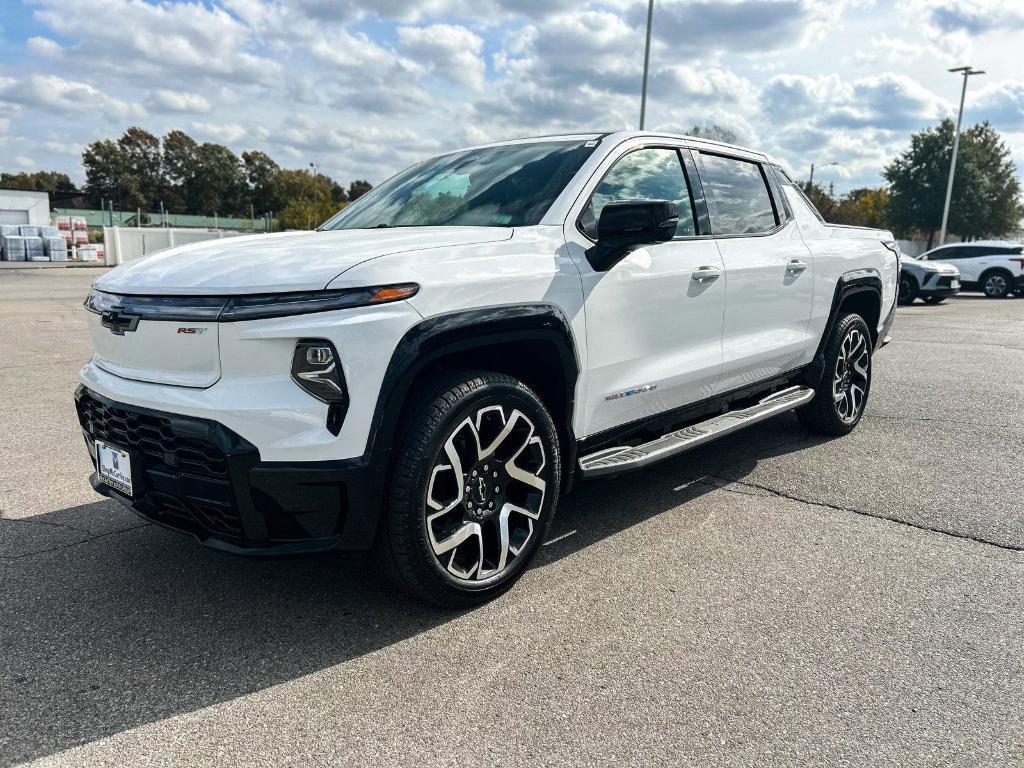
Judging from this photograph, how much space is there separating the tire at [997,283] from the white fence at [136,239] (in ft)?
97.5

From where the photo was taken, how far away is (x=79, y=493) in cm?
439

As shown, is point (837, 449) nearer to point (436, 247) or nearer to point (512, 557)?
point (512, 557)

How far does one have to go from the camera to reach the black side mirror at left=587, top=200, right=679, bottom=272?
125 inches

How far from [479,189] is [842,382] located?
3.26m

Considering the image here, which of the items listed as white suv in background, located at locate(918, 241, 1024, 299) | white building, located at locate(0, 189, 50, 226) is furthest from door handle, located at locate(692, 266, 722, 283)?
white building, located at locate(0, 189, 50, 226)

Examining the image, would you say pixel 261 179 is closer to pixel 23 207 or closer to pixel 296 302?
pixel 23 207

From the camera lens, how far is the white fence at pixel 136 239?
36188mm

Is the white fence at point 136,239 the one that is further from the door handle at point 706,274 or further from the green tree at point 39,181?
the green tree at point 39,181

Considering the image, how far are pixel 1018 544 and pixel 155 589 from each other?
3898mm

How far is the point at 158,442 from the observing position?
276 centimetres

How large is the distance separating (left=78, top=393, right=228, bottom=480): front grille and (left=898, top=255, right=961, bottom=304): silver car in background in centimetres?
1989

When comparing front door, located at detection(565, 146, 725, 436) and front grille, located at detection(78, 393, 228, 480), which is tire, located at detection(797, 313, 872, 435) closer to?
front door, located at detection(565, 146, 725, 436)

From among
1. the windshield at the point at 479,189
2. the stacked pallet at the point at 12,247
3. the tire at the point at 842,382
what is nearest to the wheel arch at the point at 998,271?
the tire at the point at 842,382

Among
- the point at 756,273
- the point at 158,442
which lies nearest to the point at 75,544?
the point at 158,442
